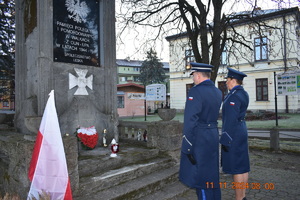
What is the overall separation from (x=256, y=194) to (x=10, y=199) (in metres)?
3.99

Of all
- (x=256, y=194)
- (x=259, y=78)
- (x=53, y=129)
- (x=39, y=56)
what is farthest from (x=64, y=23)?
(x=259, y=78)

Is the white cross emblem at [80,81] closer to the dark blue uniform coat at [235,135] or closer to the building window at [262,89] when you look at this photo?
the dark blue uniform coat at [235,135]

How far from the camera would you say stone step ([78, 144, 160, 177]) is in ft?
13.0

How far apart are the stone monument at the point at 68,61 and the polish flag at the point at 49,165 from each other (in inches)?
82.5

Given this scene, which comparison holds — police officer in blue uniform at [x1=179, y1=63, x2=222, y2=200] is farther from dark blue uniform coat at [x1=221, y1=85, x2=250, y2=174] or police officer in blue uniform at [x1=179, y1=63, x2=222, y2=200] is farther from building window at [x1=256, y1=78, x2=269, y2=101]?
building window at [x1=256, y1=78, x2=269, y2=101]

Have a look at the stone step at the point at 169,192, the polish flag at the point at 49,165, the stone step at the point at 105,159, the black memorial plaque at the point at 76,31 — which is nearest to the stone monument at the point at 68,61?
the black memorial plaque at the point at 76,31

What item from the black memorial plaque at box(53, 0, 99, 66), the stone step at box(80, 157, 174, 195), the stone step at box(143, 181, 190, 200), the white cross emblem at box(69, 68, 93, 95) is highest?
the black memorial plaque at box(53, 0, 99, 66)

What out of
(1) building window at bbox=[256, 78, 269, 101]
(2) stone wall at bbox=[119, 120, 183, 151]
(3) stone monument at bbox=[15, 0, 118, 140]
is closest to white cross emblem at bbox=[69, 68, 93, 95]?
(3) stone monument at bbox=[15, 0, 118, 140]

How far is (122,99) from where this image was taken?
30469 millimetres

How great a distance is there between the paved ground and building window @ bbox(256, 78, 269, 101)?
1926cm

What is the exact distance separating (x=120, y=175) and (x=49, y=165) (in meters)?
1.48

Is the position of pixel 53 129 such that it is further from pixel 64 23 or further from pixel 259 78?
pixel 259 78

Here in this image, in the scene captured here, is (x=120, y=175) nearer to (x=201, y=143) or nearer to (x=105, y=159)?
(x=105, y=159)

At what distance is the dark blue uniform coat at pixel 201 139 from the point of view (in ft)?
9.89
